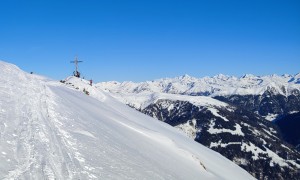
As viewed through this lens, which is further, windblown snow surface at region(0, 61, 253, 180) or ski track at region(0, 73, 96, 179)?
windblown snow surface at region(0, 61, 253, 180)

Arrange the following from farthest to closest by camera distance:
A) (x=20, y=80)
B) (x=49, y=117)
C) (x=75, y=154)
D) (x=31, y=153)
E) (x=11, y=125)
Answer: (x=20, y=80) < (x=49, y=117) < (x=11, y=125) < (x=75, y=154) < (x=31, y=153)

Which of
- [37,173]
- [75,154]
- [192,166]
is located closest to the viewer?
[37,173]

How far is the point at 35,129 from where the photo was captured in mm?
17547

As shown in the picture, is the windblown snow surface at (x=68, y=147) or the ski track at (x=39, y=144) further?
the windblown snow surface at (x=68, y=147)

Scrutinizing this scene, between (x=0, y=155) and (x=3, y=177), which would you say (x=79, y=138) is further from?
(x=3, y=177)

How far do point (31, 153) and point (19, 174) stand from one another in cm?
218

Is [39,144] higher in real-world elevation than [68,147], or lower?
lower

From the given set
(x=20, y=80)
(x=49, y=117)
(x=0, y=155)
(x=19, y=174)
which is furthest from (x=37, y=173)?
(x=20, y=80)

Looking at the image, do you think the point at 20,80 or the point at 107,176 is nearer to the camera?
the point at 107,176

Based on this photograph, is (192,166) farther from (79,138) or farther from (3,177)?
(3,177)

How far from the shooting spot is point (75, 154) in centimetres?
1579

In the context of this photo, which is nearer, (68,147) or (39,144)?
(39,144)

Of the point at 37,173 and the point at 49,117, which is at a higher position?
the point at 49,117

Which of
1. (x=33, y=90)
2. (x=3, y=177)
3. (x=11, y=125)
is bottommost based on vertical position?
(x=3, y=177)
